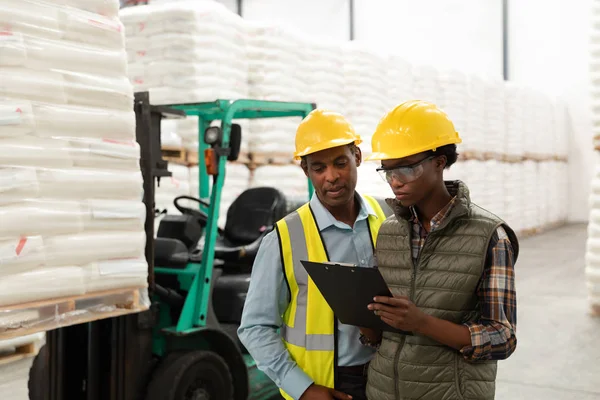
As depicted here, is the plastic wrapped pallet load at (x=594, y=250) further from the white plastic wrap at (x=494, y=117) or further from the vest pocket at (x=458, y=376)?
the white plastic wrap at (x=494, y=117)

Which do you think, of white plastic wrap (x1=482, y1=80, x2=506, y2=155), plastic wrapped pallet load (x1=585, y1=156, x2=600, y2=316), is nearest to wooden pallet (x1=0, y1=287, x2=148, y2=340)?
plastic wrapped pallet load (x1=585, y1=156, x2=600, y2=316)

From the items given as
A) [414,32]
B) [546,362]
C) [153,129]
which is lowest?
[546,362]

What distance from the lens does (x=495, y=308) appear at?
4.90 ft

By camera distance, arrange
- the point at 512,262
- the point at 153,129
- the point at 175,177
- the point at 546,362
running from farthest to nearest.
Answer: the point at 175,177, the point at 546,362, the point at 153,129, the point at 512,262

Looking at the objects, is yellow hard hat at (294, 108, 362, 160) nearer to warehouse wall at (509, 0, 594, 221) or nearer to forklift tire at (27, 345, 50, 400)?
forklift tire at (27, 345, 50, 400)

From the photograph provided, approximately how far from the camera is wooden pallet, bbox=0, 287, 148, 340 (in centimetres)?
277

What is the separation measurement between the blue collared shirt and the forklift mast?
1651 mm

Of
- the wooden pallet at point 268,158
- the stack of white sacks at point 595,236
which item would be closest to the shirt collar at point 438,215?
the stack of white sacks at point 595,236

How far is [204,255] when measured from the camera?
3539mm

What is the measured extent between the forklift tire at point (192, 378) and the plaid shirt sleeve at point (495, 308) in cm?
205

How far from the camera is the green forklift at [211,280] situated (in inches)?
135

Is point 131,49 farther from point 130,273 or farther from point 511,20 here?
point 511,20

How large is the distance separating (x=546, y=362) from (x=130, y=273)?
9.87 feet

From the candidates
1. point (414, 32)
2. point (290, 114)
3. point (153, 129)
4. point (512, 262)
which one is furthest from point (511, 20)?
point (512, 262)
